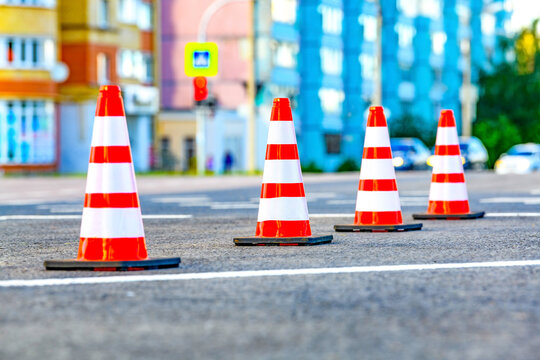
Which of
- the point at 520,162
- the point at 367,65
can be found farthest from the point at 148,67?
the point at 367,65

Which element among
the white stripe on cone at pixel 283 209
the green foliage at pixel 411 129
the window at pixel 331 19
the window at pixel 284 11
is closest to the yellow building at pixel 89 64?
the window at pixel 284 11

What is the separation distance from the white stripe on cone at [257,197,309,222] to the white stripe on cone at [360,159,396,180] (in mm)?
1648

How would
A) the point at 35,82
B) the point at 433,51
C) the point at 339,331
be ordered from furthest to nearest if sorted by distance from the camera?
the point at 433,51 → the point at 35,82 → the point at 339,331

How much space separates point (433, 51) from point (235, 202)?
78.6 m

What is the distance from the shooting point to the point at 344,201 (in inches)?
723

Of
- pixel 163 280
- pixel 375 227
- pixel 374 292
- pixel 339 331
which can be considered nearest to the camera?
→ pixel 339 331

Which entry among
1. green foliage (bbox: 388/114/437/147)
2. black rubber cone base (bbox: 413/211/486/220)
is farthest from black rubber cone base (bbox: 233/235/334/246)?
green foliage (bbox: 388/114/437/147)

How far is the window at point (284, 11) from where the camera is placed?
73.2m

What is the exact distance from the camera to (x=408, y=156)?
56594 mm

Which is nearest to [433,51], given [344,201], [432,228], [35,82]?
[35,82]

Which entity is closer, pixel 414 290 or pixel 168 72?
pixel 414 290

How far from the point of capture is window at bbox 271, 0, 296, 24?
240 ft

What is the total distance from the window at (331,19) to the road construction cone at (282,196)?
6933 centimetres

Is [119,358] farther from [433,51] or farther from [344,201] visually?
[433,51]
